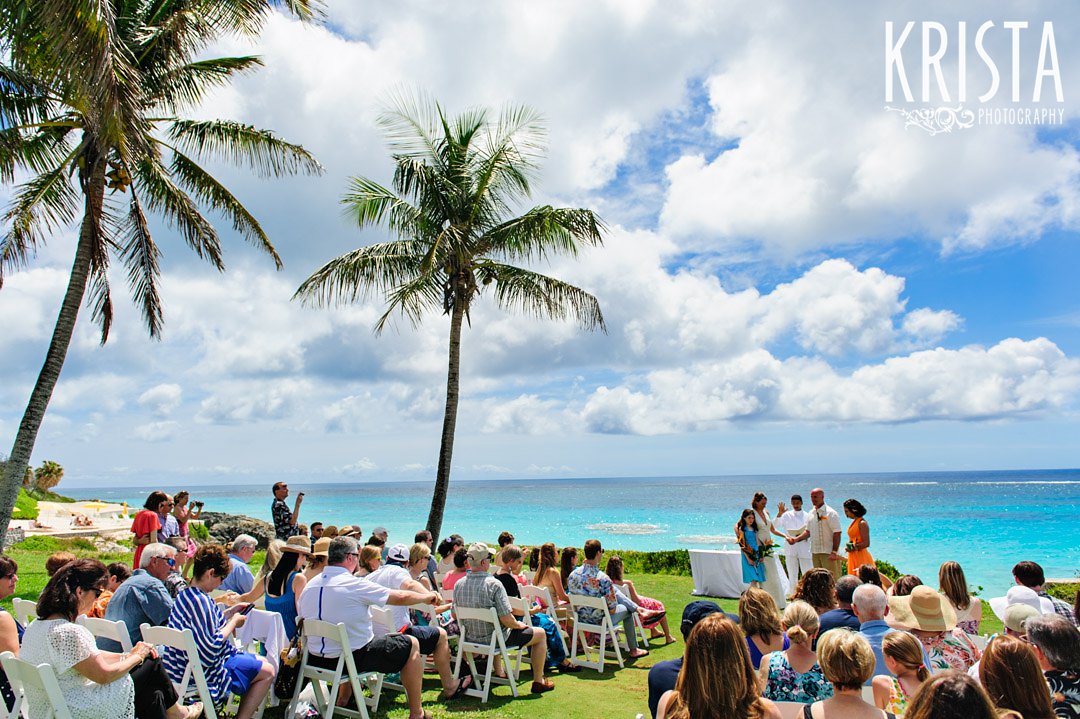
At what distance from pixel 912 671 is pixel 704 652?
1.29 m

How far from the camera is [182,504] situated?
380 inches

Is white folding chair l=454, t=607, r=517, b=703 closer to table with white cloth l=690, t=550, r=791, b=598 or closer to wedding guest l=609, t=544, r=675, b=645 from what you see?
wedding guest l=609, t=544, r=675, b=645

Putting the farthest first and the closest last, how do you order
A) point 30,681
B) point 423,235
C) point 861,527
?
1. point 423,235
2. point 861,527
3. point 30,681

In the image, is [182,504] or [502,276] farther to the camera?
[502,276]

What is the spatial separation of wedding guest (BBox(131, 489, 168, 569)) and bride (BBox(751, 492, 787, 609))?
25.0ft

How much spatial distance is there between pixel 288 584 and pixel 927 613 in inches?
195

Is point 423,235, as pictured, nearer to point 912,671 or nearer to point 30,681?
point 30,681

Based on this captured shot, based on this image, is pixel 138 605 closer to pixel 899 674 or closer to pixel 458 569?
pixel 458 569

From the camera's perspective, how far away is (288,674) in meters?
5.56

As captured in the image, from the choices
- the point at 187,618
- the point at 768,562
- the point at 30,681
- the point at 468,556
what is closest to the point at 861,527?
the point at 768,562

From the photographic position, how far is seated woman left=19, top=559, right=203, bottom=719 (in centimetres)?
375

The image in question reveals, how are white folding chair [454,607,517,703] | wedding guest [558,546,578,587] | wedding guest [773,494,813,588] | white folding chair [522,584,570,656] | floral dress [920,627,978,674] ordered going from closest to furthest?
1. floral dress [920,627,978,674]
2. white folding chair [454,607,517,703]
3. white folding chair [522,584,570,656]
4. wedding guest [558,546,578,587]
5. wedding guest [773,494,813,588]

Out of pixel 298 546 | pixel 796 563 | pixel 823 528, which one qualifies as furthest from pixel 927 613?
pixel 796 563

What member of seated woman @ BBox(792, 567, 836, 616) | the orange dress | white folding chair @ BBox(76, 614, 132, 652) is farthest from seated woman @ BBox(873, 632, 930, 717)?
the orange dress
